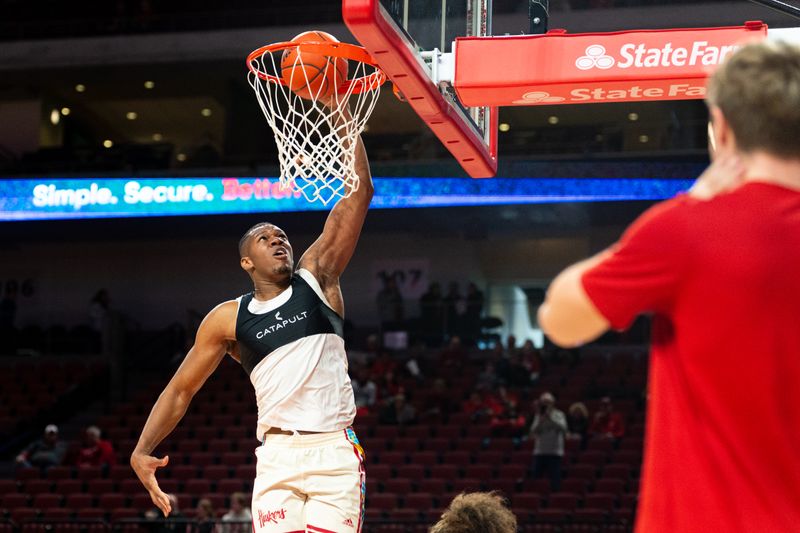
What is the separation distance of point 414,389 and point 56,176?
8907 millimetres

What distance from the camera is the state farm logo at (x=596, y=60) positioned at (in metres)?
5.39

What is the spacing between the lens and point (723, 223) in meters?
2.16

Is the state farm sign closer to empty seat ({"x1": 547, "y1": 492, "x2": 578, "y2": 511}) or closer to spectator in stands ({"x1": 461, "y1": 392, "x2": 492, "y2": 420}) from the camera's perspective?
empty seat ({"x1": 547, "y1": 492, "x2": 578, "y2": 511})

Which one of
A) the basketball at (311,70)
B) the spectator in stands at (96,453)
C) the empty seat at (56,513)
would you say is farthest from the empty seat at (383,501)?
the basketball at (311,70)

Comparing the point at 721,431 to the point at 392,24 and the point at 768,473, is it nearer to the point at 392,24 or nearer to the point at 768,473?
the point at 768,473

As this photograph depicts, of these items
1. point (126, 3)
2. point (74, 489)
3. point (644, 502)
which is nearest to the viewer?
point (644, 502)

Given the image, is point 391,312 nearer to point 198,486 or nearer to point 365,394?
point 365,394

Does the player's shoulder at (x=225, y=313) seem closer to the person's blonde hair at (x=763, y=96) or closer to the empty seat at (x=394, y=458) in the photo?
the person's blonde hair at (x=763, y=96)

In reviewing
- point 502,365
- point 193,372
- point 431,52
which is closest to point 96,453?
point 502,365

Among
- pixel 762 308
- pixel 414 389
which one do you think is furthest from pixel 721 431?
pixel 414 389

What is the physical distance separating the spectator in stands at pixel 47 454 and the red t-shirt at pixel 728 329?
15.5 meters

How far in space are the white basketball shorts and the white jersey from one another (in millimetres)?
96

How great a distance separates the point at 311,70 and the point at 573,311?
3715 millimetres

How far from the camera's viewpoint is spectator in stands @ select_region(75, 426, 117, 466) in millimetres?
16094
